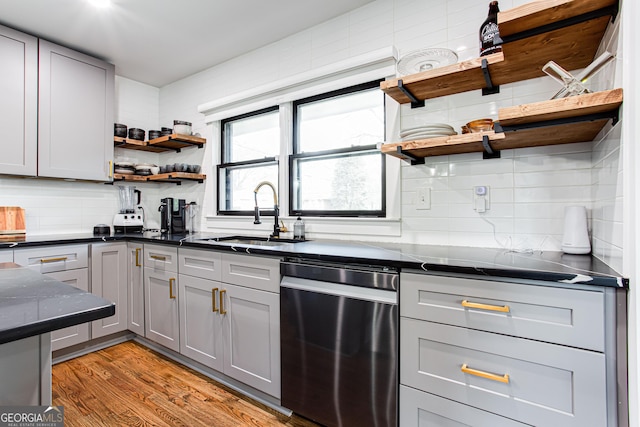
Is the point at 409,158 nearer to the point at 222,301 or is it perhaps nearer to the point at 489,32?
the point at 489,32

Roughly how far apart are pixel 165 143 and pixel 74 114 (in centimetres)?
75

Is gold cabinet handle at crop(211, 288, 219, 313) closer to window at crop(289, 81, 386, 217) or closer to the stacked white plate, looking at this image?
window at crop(289, 81, 386, 217)

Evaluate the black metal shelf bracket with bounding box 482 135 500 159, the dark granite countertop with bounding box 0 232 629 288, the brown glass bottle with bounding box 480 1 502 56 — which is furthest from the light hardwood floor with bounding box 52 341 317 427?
the brown glass bottle with bounding box 480 1 502 56

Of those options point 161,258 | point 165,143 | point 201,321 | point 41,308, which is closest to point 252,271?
point 201,321

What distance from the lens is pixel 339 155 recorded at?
2.48 m

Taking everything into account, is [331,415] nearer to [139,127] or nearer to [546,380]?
[546,380]

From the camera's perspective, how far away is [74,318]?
2.36 feet

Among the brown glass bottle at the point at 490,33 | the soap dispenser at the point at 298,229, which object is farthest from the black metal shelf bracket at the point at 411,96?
the soap dispenser at the point at 298,229

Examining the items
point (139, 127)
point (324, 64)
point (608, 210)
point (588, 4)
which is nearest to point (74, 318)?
point (608, 210)

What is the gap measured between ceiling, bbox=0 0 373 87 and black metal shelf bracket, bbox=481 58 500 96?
1083 mm

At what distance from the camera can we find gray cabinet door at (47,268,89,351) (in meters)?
2.46

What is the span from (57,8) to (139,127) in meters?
1.42

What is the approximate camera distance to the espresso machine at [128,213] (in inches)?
127

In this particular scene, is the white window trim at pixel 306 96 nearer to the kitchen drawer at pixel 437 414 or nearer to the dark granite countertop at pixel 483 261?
the dark granite countertop at pixel 483 261
